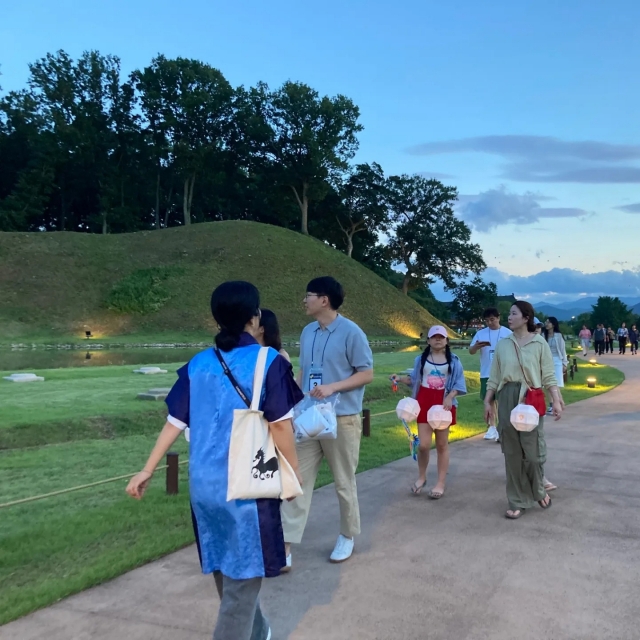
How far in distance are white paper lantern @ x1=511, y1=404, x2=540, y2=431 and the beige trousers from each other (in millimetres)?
1724

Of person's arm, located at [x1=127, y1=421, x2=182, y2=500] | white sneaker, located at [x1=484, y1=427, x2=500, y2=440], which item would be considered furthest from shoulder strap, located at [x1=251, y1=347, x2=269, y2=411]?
white sneaker, located at [x1=484, y1=427, x2=500, y2=440]

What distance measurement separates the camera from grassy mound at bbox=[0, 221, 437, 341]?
42500 millimetres

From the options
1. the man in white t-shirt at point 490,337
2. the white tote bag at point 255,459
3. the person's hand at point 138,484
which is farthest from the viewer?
the man in white t-shirt at point 490,337

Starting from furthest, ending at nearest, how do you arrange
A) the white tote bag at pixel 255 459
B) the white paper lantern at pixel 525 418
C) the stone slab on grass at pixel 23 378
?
1. the stone slab on grass at pixel 23 378
2. the white paper lantern at pixel 525 418
3. the white tote bag at pixel 255 459

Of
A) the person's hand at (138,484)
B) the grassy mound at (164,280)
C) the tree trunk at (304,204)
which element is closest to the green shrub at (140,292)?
the grassy mound at (164,280)

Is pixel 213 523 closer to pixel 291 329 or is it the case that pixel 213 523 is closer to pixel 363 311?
pixel 291 329

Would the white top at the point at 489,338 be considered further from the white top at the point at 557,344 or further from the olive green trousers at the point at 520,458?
the white top at the point at 557,344

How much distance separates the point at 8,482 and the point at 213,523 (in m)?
5.11

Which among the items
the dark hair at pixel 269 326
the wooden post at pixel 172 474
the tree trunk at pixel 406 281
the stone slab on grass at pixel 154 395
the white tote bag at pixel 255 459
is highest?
the tree trunk at pixel 406 281

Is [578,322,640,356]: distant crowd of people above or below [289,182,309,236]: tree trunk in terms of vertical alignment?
below

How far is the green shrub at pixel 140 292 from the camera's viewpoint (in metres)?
44.5

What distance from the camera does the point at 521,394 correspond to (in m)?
5.74

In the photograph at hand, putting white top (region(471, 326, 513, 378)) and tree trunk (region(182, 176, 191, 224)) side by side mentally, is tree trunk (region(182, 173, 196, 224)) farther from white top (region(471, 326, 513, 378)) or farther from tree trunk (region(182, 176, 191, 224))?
white top (region(471, 326, 513, 378))

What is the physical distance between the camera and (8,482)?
686 cm
